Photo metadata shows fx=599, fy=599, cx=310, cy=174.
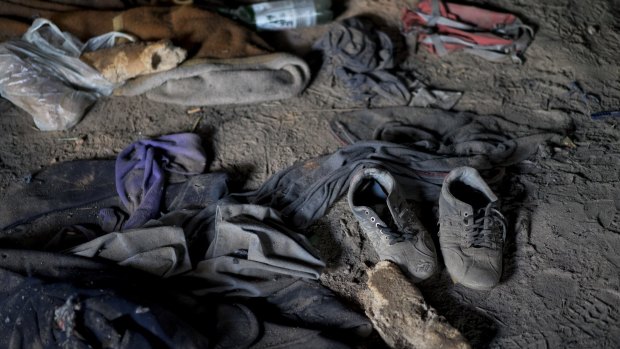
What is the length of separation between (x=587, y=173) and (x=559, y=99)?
42cm

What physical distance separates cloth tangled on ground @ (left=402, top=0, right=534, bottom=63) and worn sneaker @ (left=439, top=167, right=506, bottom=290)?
0.93 meters

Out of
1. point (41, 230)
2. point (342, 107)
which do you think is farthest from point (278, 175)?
point (41, 230)

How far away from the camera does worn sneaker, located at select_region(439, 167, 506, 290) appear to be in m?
1.94

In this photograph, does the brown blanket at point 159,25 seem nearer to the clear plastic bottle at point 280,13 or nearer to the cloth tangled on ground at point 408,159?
the clear plastic bottle at point 280,13

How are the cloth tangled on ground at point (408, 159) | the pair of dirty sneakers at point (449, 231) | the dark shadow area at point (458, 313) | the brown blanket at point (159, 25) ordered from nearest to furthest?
the dark shadow area at point (458, 313) < the pair of dirty sneakers at point (449, 231) < the cloth tangled on ground at point (408, 159) < the brown blanket at point (159, 25)

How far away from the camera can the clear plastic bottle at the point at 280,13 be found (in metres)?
2.85

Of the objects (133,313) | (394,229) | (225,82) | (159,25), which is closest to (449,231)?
(394,229)

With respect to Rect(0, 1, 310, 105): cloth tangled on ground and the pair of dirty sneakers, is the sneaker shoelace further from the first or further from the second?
Rect(0, 1, 310, 105): cloth tangled on ground

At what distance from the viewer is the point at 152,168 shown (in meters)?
2.27

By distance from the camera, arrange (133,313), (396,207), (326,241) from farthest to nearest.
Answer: (326,241)
(396,207)
(133,313)

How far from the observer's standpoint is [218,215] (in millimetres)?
2037

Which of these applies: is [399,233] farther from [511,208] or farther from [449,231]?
[511,208]

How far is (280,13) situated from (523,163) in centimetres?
132

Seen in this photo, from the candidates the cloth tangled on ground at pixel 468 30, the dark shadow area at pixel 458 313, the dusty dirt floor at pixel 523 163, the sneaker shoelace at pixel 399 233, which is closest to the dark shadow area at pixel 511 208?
the dusty dirt floor at pixel 523 163
